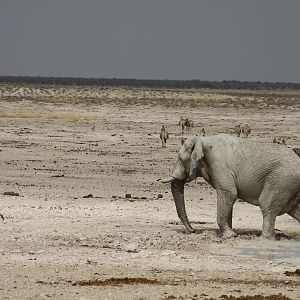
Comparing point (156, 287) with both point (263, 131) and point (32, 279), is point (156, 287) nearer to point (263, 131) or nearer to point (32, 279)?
point (32, 279)

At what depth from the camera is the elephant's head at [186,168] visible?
17.6 m

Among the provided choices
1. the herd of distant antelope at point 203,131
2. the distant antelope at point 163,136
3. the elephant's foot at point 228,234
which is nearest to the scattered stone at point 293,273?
the elephant's foot at point 228,234

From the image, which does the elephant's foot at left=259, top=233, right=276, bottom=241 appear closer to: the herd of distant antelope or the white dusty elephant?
the white dusty elephant

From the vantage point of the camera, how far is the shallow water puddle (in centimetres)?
1583

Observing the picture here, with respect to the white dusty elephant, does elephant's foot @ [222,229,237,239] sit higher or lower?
lower

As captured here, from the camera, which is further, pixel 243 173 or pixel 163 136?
pixel 163 136

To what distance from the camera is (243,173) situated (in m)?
17.8

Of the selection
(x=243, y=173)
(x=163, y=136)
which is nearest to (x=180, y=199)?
(x=243, y=173)

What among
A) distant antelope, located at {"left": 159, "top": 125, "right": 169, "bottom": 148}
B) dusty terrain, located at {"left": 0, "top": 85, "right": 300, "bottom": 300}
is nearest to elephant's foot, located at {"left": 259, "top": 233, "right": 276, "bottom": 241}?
dusty terrain, located at {"left": 0, "top": 85, "right": 300, "bottom": 300}

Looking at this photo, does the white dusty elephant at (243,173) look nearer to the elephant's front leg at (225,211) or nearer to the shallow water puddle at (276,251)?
the elephant's front leg at (225,211)

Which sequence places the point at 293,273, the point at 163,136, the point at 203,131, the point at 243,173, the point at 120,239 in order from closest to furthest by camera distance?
the point at 293,273, the point at 120,239, the point at 243,173, the point at 163,136, the point at 203,131

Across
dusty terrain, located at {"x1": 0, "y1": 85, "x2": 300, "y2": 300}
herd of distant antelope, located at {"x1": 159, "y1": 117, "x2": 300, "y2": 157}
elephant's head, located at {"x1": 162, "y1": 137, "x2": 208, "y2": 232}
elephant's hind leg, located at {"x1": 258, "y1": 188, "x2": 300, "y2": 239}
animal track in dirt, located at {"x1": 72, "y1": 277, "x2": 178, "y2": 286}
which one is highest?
elephant's head, located at {"x1": 162, "y1": 137, "x2": 208, "y2": 232}

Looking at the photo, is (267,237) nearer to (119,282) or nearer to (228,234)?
(228,234)

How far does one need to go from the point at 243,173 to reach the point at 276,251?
1.93m
